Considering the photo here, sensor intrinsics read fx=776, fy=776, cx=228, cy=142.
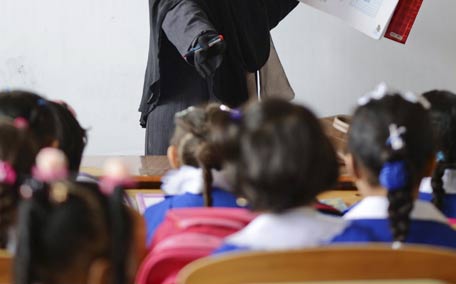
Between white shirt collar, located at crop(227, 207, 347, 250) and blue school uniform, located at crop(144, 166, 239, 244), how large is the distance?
266 mm

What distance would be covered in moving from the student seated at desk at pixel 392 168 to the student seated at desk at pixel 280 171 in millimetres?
65

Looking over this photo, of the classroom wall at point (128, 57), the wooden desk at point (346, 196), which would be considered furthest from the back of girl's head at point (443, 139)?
the classroom wall at point (128, 57)

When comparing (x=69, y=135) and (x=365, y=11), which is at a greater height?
(x=365, y=11)

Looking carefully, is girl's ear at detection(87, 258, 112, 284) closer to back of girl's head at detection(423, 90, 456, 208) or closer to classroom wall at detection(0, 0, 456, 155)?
back of girl's head at detection(423, 90, 456, 208)

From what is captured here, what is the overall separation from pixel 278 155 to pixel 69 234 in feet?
0.98

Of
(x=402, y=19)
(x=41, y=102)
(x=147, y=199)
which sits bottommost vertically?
(x=147, y=199)

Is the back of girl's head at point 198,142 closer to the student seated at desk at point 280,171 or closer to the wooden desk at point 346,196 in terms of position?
the student seated at desk at point 280,171

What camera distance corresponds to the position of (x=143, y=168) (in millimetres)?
1806

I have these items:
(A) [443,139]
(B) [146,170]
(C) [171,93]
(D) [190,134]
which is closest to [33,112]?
(D) [190,134]

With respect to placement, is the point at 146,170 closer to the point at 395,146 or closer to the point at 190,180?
the point at 190,180

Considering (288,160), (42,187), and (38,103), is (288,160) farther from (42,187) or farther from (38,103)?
(38,103)

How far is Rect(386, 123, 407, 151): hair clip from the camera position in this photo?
1.09 metres

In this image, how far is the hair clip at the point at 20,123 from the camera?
1138mm

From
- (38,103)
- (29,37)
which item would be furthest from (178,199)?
(29,37)
